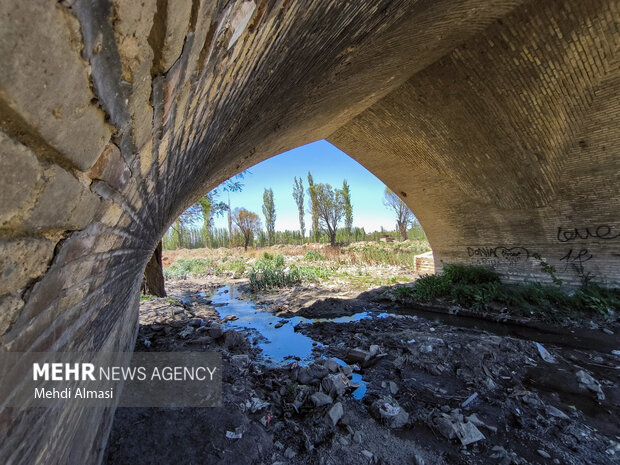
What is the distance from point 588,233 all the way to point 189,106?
9247mm

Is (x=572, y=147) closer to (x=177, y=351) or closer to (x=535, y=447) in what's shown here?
(x=535, y=447)

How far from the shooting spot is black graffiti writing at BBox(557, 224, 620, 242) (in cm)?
645

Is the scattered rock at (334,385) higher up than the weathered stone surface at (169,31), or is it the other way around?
the weathered stone surface at (169,31)

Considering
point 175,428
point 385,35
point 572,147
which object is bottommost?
point 175,428

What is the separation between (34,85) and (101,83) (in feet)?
0.51

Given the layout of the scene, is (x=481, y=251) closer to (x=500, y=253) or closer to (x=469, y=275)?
(x=500, y=253)

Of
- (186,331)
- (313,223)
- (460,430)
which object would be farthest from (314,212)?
(460,430)

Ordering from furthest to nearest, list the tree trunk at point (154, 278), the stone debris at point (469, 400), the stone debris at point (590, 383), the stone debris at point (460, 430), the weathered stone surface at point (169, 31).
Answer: the tree trunk at point (154, 278), the stone debris at point (590, 383), the stone debris at point (469, 400), the stone debris at point (460, 430), the weathered stone surface at point (169, 31)

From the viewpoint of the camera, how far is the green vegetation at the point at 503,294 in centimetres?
661

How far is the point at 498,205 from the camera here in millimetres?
7797

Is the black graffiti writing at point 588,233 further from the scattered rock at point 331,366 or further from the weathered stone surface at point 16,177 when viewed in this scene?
the weathered stone surface at point 16,177

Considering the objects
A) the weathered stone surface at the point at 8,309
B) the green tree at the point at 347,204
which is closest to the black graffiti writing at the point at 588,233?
the weathered stone surface at the point at 8,309

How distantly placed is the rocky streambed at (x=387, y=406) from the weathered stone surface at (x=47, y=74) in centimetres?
297

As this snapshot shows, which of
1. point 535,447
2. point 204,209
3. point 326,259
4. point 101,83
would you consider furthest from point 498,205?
point 326,259
